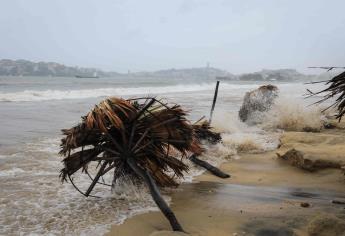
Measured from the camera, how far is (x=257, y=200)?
6.05m

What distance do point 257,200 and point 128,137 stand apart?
1.95 metres

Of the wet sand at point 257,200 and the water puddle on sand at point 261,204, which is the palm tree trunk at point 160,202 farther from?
the water puddle on sand at point 261,204

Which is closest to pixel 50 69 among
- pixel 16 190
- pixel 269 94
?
pixel 269 94

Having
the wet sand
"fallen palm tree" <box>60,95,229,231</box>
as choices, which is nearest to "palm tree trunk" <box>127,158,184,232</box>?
"fallen palm tree" <box>60,95,229,231</box>

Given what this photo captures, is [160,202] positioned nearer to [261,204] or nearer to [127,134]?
[127,134]

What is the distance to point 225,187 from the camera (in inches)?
269

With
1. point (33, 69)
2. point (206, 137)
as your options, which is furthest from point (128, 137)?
point (33, 69)

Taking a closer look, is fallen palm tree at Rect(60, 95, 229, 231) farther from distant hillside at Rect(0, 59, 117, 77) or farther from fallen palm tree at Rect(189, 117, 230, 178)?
distant hillside at Rect(0, 59, 117, 77)

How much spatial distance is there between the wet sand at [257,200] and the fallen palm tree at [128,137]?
0.59 metres

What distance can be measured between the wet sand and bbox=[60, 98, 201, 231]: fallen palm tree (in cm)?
59

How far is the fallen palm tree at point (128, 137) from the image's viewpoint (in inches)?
216

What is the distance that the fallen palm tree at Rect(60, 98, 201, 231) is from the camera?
5496 millimetres

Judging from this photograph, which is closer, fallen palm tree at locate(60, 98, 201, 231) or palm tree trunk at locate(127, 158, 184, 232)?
palm tree trunk at locate(127, 158, 184, 232)

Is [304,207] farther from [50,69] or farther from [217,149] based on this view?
[50,69]
